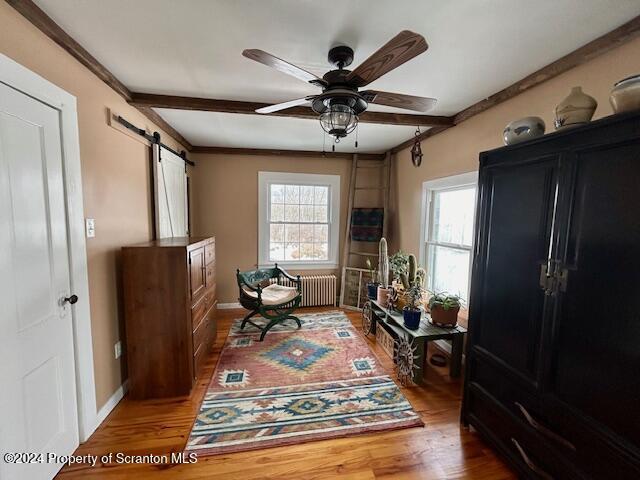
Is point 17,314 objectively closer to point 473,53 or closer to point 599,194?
point 599,194

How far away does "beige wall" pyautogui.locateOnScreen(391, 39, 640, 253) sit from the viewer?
1479 millimetres

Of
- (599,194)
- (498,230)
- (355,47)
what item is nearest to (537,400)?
(498,230)

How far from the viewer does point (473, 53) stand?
5.31 ft

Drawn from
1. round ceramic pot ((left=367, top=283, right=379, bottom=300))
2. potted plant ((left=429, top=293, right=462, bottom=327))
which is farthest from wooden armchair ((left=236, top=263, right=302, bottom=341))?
potted plant ((left=429, top=293, right=462, bottom=327))

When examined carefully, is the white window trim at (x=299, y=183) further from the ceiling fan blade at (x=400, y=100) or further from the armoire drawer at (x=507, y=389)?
the armoire drawer at (x=507, y=389)

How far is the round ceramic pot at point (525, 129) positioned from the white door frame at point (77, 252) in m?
2.49

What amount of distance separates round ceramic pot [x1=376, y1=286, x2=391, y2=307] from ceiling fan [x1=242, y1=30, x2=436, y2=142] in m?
1.87

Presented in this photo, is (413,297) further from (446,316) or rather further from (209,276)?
(209,276)

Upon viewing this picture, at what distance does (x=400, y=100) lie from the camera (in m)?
1.62

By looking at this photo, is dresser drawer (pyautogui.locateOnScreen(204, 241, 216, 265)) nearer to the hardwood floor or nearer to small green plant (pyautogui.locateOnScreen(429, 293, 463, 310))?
the hardwood floor

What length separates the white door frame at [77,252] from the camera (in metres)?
1.47

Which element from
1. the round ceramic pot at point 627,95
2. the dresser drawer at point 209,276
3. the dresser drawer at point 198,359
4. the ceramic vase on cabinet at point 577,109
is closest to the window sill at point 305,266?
the dresser drawer at point 209,276

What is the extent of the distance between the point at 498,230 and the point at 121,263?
2.65 metres

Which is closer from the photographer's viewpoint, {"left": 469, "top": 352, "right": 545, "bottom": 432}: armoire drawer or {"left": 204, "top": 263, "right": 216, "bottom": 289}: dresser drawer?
{"left": 469, "top": 352, "right": 545, "bottom": 432}: armoire drawer
